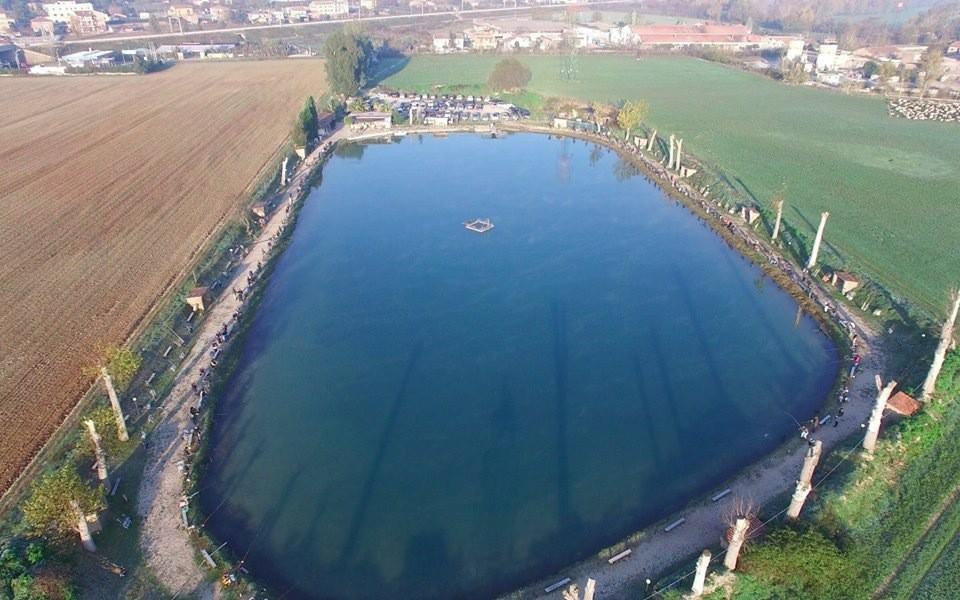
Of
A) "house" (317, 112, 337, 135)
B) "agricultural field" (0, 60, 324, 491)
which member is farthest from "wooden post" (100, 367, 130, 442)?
"house" (317, 112, 337, 135)

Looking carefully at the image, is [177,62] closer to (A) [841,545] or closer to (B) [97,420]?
(B) [97,420]

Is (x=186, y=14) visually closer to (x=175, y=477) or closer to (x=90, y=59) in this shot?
(x=90, y=59)

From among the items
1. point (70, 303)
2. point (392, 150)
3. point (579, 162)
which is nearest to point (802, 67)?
point (579, 162)

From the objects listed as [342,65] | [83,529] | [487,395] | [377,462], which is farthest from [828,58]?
[83,529]

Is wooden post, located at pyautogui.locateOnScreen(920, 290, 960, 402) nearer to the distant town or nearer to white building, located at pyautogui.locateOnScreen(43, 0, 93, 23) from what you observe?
the distant town

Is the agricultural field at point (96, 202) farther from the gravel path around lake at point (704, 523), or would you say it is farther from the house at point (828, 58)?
the house at point (828, 58)

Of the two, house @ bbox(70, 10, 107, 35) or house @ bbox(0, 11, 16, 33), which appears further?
house @ bbox(70, 10, 107, 35)
